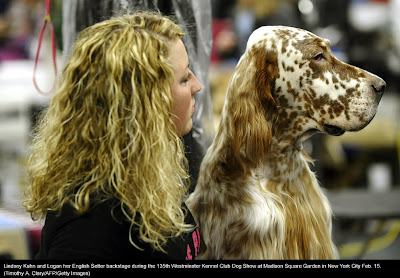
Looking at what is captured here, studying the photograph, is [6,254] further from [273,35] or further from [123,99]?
[273,35]

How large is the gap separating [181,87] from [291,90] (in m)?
0.35

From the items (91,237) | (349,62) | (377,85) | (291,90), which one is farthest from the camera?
→ (349,62)

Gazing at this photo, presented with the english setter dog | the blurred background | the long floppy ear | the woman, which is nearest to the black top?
the woman

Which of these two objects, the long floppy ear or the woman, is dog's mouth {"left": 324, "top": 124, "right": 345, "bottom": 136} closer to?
the long floppy ear

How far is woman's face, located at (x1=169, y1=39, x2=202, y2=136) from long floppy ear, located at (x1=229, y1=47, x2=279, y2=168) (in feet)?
0.48

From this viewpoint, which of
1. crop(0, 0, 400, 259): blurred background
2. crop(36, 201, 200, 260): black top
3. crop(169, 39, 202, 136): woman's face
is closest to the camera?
crop(36, 201, 200, 260): black top

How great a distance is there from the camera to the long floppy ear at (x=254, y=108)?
1757 mm

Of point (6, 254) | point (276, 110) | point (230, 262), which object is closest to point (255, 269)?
point (230, 262)

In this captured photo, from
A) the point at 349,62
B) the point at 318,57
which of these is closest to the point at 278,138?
the point at 318,57

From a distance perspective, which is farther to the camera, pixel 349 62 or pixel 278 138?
pixel 349 62

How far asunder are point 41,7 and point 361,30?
3.47 m

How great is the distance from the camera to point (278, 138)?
1844mm

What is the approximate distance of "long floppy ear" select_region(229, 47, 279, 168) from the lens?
5.76ft

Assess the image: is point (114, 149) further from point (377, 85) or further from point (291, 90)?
point (377, 85)
